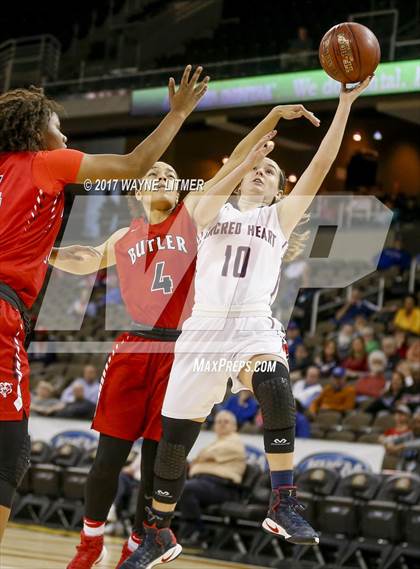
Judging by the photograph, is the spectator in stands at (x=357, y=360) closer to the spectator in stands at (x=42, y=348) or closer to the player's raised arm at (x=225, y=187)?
the spectator in stands at (x=42, y=348)

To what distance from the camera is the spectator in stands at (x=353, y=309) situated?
540 inches

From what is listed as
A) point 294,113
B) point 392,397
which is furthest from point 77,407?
point 294,113

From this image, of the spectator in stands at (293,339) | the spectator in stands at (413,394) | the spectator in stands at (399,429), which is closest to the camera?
the spectator in stands at (399,429)

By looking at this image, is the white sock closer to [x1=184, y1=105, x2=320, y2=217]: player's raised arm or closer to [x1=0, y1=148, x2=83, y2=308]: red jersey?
[x1=0, y1=148, x2=83, y2=308]: red jersey

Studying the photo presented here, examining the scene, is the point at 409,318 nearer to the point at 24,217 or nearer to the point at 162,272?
the point at 162,272

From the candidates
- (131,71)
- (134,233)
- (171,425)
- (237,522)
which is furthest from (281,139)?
(131,71)

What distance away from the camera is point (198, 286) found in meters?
5.58

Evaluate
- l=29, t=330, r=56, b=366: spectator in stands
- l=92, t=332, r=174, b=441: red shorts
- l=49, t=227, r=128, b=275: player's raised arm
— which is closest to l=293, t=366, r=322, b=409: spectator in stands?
l=29, t=330, r=56, b=366: spectator in stands

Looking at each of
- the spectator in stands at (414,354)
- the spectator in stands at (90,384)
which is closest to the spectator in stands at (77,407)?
the spectator in stands at (90,384)

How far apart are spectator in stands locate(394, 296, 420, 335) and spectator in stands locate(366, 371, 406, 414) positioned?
1745 millimetres

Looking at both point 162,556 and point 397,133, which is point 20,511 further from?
point 397,133

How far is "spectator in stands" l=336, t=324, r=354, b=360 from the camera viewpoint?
12211 mm

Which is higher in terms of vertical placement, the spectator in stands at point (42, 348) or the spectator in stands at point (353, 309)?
the spectator in stands at point (353, 309)

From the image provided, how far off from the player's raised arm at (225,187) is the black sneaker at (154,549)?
1667 mm
